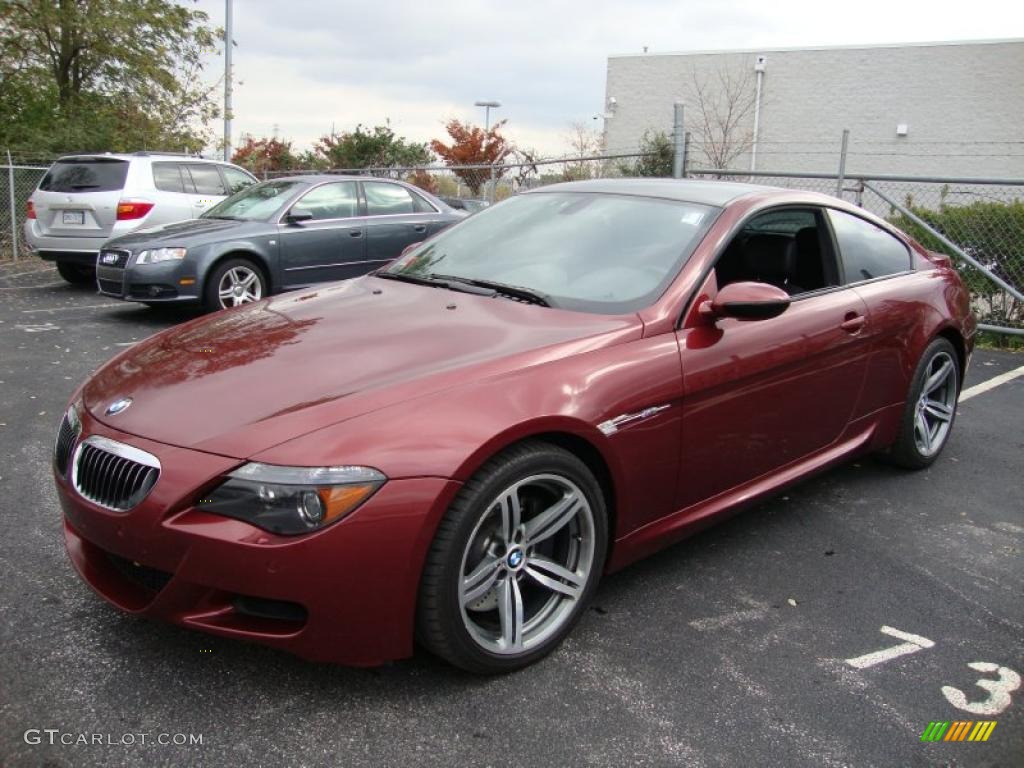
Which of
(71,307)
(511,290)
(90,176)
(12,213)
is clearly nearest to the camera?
(511,290)

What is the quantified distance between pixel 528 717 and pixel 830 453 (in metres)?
2.07

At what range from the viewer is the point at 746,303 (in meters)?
3.03

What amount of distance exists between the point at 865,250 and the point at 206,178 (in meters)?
9.07

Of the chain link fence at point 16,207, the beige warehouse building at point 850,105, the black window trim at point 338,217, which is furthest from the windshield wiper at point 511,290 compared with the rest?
the beige warehouse building at point 850,105

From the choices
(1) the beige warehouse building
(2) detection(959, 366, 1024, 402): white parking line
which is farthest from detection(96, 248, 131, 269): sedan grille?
(1) the beige warehouse building

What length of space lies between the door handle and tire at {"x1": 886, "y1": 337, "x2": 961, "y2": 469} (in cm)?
67

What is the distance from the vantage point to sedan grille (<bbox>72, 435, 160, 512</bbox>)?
2.29 m

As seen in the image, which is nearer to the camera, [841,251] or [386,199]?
A: [841,251]

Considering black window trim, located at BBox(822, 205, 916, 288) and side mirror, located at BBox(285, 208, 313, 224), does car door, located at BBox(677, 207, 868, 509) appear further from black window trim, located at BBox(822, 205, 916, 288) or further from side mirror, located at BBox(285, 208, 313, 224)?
side mirror, located at BBox(285, 208, 313, 224)

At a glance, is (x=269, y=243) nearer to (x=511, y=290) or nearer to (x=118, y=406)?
(x=511, y=290)

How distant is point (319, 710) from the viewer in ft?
7.80

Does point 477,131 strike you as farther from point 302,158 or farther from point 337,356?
point 337,356

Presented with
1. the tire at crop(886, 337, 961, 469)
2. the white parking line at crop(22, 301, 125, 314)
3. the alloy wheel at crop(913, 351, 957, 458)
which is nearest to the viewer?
the tire at crop(886, 337, 961, 469)

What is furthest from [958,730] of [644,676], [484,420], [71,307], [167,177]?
[167,177]
